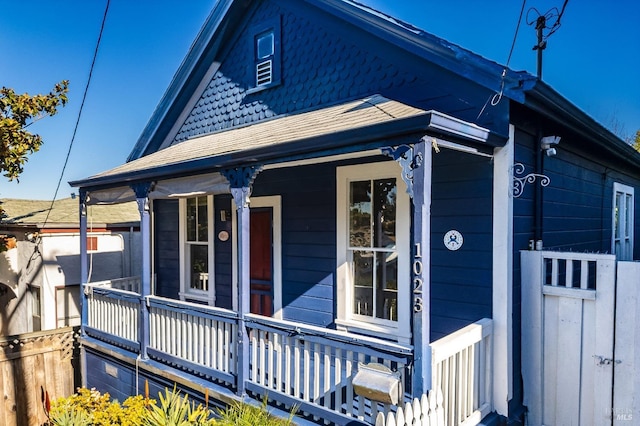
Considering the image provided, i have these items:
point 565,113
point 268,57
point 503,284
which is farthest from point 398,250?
point 268,57

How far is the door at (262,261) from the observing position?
20.9 feet

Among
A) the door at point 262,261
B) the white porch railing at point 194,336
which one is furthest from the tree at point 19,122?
the door at point 262,261

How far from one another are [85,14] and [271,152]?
8208mm

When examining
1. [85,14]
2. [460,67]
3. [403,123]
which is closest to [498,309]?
[403,123]

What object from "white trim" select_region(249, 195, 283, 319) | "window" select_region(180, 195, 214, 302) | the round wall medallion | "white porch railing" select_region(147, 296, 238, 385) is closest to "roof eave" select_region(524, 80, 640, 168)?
the round wall medallion

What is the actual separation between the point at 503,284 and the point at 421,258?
1.24 m

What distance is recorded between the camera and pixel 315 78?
601 cm

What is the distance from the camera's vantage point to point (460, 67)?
430 centimetres

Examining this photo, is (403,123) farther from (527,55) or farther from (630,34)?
(630,34)

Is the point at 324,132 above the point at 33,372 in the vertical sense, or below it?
above

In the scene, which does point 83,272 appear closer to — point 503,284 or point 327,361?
point 327,361
